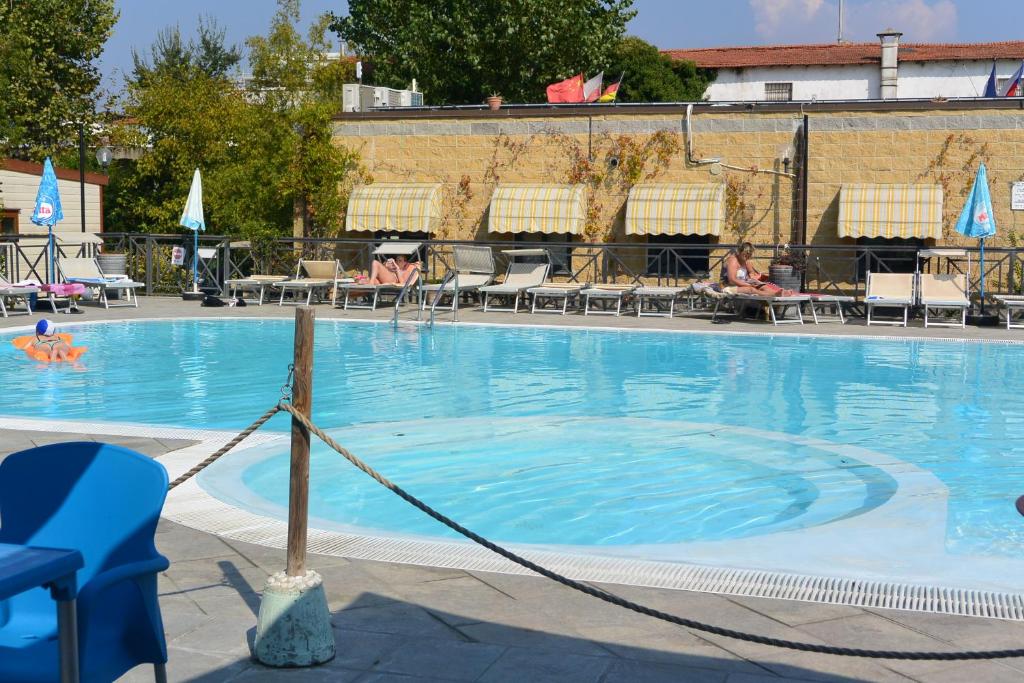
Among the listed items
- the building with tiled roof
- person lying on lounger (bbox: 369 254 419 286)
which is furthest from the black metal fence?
the building with tiled roof

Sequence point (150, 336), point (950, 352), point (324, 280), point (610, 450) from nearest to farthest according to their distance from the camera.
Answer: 1. point (610, 450)
2. point (950, 352)
3. point (150, 336)
4. point (324, 280)

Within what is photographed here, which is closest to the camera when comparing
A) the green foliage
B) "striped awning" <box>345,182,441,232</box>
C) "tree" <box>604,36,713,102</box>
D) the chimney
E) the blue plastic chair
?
the blue plastic chair

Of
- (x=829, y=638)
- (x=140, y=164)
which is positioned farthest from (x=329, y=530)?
(x=140, y=164)

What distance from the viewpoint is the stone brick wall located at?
766 inches

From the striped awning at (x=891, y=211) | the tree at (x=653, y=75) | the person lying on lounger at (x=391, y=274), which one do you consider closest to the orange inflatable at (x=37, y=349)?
the person lying on lounger at (x=391, y=274)

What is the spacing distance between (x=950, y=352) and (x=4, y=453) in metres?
10.7

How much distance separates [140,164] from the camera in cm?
3036

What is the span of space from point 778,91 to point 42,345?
1092 inches

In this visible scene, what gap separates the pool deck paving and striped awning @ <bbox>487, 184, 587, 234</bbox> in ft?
53.4

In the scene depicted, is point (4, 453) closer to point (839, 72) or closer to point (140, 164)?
point (140, 164)

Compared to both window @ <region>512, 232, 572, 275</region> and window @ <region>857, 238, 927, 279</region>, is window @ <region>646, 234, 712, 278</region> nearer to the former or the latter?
window @ <region>512, 232, 572, 275</region>

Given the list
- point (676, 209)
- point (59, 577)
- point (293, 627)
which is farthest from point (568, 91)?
point (59, 577)

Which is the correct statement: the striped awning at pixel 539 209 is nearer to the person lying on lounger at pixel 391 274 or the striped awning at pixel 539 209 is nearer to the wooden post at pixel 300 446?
the person lying on lounger at pixel 391 274

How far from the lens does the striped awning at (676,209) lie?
20.3 m
